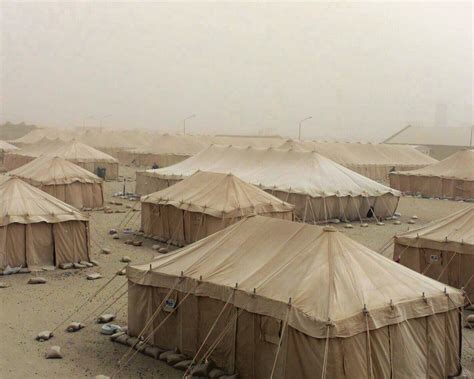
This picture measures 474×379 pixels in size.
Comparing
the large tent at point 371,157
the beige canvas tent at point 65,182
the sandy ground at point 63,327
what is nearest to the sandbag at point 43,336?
the sandy ground at point 63,327

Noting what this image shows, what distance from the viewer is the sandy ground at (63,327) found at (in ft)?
41.7

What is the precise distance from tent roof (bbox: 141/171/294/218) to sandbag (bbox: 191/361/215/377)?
11.4m

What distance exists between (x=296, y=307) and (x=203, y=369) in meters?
2.49

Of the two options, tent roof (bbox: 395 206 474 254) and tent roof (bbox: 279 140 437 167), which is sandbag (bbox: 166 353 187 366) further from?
tent roof (bbox: 279 140 437 167)

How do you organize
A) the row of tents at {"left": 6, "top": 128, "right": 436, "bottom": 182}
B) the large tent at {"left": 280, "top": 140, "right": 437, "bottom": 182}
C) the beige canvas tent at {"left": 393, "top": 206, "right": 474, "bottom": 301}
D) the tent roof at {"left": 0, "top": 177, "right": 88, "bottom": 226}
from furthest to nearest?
the row of tents at {"left": 6, "top": 128, "right": 436, "bottom": 182}, the large tent at {"left": 280, "top": 140, "right": 437, "bottom": 182}, the tent roof at {"left": 0, "top": 177, "right": 88, "bottom": 226}, the beige canvas tent at {"left": 393, "top": 206, "right": 474, "bottom": 301}

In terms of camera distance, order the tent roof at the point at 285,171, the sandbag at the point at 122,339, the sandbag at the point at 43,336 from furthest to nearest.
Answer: the tent roof at the point at 285,171 < the sandbag at the point at 43,336 < the sandbag at the point at 122,339

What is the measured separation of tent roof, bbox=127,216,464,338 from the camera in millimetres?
11227

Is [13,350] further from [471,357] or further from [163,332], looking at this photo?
[471,357]

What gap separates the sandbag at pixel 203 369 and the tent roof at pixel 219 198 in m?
11.4

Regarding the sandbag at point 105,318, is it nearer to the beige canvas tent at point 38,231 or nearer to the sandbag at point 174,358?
the sandbag at point 174,358

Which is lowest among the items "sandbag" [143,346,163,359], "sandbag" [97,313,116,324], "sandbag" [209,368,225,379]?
"sandbag" [97,313,116,324]

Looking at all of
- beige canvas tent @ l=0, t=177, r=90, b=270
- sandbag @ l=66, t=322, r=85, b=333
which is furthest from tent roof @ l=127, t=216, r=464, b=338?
beige canvas tent @ l=0, t=177, r=90, b=270

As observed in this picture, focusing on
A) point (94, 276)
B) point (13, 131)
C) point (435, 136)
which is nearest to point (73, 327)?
point (94, 276)

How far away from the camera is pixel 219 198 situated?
24984mm
